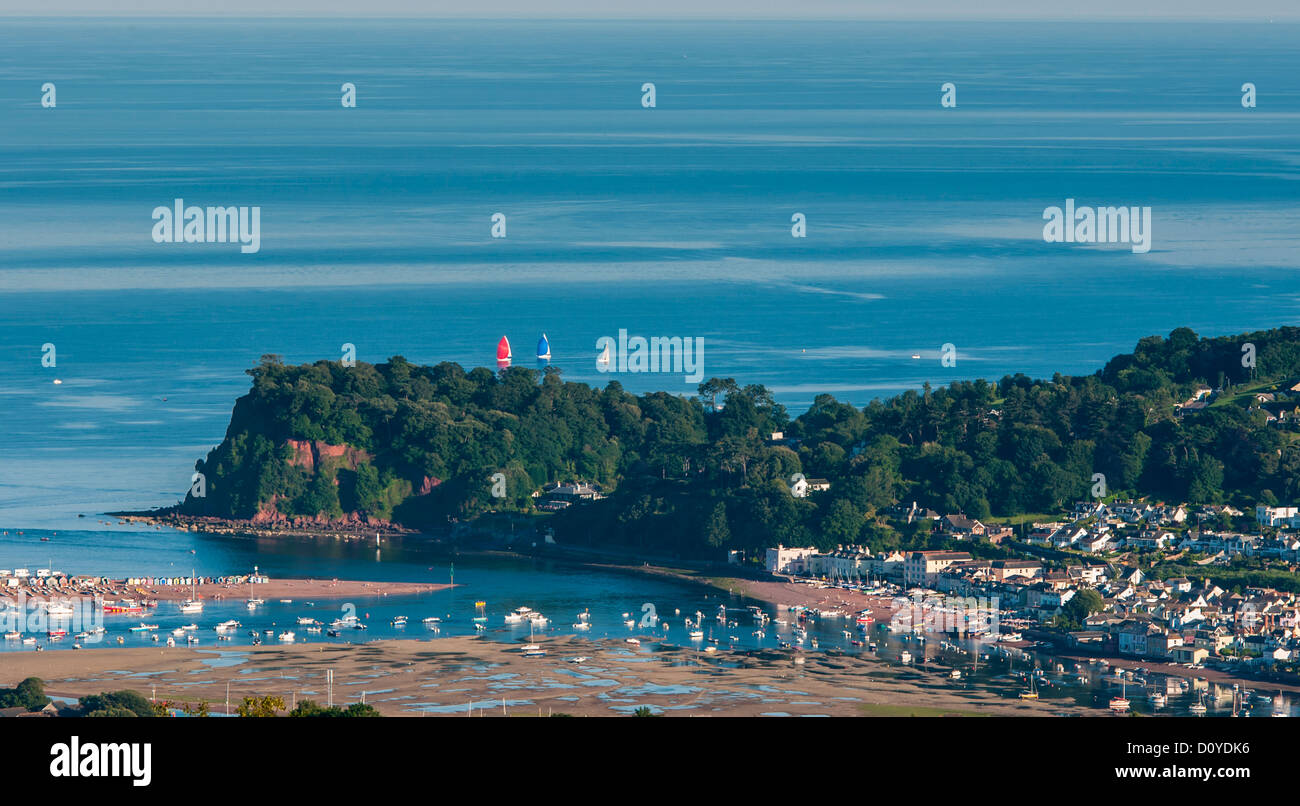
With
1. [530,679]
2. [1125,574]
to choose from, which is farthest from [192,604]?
[1125,574]

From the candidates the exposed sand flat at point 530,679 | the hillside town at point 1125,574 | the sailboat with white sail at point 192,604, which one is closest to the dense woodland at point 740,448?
the hillside town at point 1125,574

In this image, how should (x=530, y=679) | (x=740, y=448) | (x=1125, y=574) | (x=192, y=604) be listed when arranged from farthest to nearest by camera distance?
1. (x=740, y=448)
2. (x=1125, y=574)
3. (x=192, y=604)
4. (x=530, y=679)

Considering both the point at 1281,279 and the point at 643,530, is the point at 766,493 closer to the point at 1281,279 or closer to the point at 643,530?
the point at 643,530

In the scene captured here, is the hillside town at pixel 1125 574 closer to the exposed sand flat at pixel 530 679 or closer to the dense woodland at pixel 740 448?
the dense woodland at pixel 740 448

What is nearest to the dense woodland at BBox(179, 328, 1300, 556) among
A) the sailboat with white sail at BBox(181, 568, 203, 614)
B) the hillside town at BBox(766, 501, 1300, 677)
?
the hillside town at BBox(766, 501, 1300, 677)

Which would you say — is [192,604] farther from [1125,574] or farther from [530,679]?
[1125,574]

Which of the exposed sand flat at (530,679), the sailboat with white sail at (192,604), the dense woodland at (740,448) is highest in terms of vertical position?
the dense woodland at (740,448)
